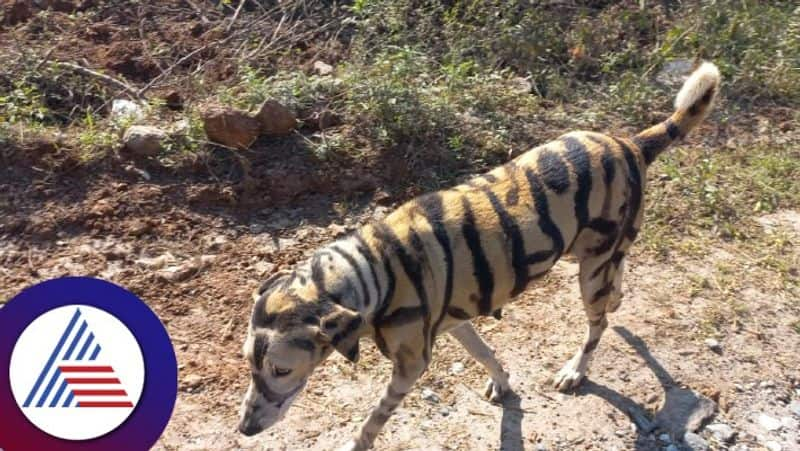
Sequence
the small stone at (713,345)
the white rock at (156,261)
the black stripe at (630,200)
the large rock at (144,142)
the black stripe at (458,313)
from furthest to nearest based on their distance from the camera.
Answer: the large rock at (144,142), the white rock at (156,261), the small stone at (713,345), the black stripe at (630,200), the black stripe at (458,313)

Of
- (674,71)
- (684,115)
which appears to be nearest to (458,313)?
(684,115)

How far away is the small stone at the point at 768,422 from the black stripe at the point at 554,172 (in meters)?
1.78

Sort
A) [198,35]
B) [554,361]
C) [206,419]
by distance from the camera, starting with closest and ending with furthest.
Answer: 1. [206,419]
2. [554,361]
3. [198,35]

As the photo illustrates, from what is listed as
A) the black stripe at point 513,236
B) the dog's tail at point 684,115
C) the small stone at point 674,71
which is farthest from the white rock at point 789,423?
the small stone at point 674,71

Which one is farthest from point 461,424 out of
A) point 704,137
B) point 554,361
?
point 704,137

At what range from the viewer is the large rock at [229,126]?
219 inches

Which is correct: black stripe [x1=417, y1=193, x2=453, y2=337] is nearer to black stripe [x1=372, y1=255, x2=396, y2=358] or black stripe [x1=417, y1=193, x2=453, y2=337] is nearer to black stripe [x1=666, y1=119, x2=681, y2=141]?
black stripe [x1=372, y1=255, x2=396, y2=358]

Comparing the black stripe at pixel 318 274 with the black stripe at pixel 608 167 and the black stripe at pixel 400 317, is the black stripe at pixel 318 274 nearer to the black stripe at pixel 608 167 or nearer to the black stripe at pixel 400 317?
the black stripe at pixel 400 317

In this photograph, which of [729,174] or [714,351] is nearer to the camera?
[714,351]

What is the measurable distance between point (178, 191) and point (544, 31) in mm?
3785

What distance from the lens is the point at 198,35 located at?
275 inches

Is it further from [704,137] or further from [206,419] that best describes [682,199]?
[206,419]

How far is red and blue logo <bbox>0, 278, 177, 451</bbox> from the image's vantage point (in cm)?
319

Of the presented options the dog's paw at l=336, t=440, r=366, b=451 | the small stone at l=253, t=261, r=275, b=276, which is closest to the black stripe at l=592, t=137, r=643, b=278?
the dog's paw at l=336, t=440, r=366, b=451
